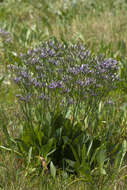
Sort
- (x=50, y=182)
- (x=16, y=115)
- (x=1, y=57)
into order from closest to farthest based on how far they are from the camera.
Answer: (x=50, y=182)
(x=16, y=115)
(x=1, y=57)

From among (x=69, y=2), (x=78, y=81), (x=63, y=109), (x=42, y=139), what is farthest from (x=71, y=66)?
(x=69, y=2)

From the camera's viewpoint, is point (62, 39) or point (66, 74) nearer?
point (66, 74)

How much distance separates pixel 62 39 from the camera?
158 inches

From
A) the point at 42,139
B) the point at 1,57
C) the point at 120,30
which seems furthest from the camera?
the point at 120,30

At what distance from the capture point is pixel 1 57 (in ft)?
14.8

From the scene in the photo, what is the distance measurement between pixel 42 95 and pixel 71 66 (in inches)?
12.5

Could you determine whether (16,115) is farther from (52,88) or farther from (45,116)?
(52,88)

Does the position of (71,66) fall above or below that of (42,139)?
above

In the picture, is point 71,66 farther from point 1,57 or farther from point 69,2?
point 69,2

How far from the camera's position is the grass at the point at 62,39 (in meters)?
2.44

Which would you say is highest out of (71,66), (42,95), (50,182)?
(71,66)

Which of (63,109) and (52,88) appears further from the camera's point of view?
(63,109)

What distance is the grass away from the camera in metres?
2.44

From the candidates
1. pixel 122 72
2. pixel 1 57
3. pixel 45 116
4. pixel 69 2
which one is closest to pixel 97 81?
pixel 45 116
